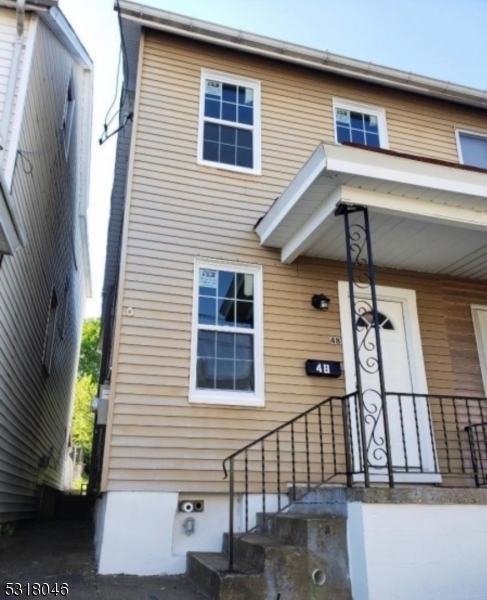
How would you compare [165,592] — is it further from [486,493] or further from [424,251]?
[424,251]

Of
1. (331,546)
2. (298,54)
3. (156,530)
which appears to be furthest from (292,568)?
(298,54)

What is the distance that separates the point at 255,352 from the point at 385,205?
2083 millimetres

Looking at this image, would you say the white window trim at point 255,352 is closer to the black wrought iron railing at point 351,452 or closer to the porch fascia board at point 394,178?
the black wrought iron railing at point 351,452

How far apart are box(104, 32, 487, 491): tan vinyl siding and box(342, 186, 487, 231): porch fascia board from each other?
1478mm

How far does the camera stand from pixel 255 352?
5.73 metres

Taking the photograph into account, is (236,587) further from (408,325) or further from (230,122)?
(230,122)

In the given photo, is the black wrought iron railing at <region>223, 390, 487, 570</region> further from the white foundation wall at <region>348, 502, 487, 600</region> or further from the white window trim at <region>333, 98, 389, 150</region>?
the white window trim at <region>333, 98, 389, 150</region>

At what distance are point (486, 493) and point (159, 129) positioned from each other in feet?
17.2

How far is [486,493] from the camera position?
13.0ft

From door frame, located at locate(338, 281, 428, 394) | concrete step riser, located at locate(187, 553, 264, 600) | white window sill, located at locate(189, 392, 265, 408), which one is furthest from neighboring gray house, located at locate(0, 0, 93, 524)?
door frame, located at locate(338, 281, 428, 394)

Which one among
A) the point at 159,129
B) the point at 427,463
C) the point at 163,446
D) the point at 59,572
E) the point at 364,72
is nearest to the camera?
the point at 59,572

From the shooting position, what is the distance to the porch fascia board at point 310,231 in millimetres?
4945

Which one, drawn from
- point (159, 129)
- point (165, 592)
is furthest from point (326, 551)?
point (159, 129)

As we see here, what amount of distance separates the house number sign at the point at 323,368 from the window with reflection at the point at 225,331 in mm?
637
